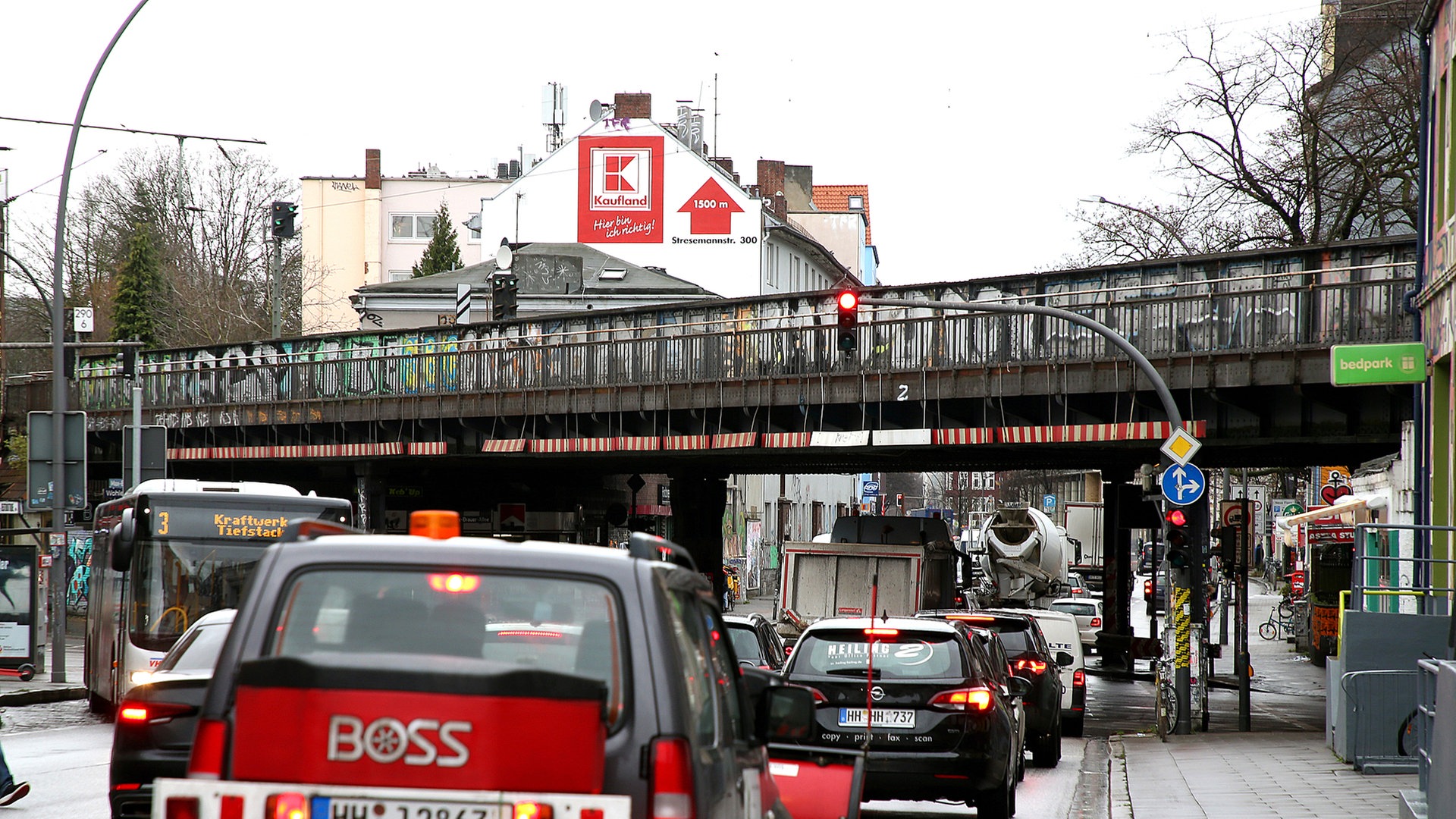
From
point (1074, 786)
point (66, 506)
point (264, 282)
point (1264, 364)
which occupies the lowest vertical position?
point (1074, 786)

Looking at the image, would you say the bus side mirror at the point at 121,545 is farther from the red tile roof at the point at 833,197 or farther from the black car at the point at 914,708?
the red tile roof at the point at 833,197

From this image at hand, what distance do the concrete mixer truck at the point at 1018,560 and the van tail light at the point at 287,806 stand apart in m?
41.6

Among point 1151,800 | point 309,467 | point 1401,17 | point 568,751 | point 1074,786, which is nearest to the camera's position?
point 568,751

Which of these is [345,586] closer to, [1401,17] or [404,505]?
[1401,17]

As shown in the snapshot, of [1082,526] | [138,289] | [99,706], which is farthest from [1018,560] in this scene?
[138,289]

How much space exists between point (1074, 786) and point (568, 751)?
39.5ft

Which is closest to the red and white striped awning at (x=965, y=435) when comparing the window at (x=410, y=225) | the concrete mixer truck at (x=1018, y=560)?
the concrete mixer truck at (x=1018, y=560)

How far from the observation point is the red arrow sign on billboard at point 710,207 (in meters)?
69.8

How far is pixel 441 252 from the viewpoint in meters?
83.5

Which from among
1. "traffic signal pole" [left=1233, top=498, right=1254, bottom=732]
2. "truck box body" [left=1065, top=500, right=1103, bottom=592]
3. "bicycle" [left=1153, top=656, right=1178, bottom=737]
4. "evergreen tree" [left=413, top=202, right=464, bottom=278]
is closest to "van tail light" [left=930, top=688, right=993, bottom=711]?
"bicycle" [left=1153, top=656, right=1178, bottom=737]

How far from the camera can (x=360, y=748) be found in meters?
4.27

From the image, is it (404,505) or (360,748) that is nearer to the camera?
(360,748)

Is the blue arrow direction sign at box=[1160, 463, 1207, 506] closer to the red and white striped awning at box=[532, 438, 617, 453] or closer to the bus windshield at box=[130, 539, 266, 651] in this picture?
the bus windshield at box=[130, 539, 266, 651]

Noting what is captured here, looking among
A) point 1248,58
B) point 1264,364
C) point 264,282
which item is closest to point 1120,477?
point 1248,58
